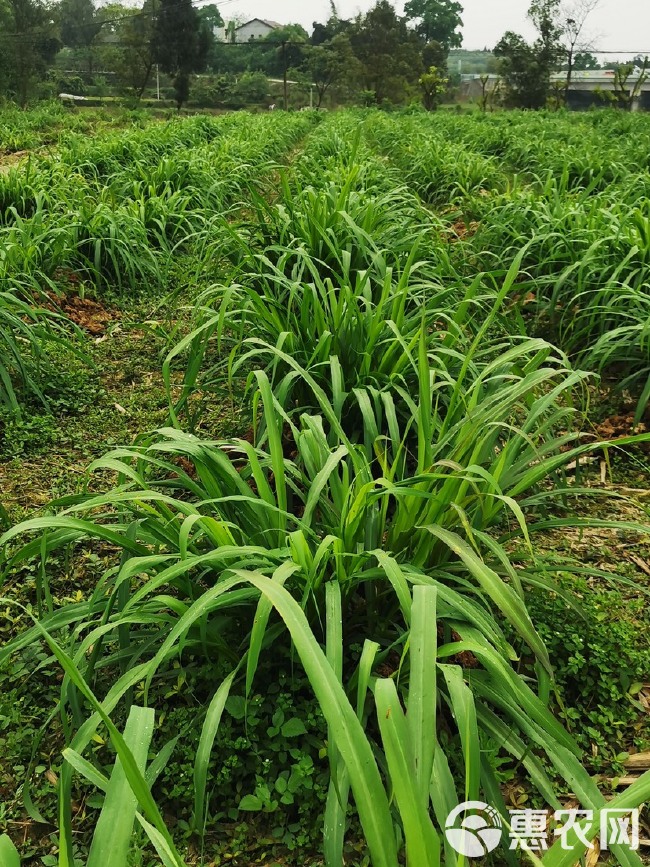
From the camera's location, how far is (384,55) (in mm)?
30422

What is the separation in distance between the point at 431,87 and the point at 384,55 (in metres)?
4.20

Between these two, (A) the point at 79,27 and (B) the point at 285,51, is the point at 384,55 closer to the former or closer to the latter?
(B) the point at 285,51

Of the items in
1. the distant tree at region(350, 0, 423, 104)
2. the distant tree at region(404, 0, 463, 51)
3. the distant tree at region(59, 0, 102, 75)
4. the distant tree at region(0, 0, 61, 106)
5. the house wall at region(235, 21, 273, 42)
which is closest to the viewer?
the distant tree at region(0, 0, 61, 106)

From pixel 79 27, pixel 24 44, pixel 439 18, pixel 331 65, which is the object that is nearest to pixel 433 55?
pixel 331 65

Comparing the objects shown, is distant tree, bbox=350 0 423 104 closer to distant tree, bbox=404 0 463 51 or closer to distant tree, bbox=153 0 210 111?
distant tree, bbox=153 0 210 111

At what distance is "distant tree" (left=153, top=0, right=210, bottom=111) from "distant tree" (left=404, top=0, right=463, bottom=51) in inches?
1427

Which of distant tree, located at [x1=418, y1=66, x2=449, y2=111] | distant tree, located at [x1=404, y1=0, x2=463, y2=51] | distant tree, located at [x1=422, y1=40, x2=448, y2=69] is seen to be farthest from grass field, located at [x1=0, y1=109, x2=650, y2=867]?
distant tree, located at [x1=404, y1=0, x2=463, y2=51]

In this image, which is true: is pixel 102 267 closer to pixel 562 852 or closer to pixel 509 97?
pixel 562 852

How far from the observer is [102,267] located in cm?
366

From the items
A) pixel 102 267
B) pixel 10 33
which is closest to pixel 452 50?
pixel 10 33

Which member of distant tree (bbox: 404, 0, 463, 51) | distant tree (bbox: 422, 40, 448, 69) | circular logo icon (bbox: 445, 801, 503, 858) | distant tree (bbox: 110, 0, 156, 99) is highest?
distant tree (bbox: 404, 0, 463, 51)

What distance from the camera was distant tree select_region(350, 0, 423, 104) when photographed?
30.3 meters

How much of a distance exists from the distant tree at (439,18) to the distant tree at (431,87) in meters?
37.4

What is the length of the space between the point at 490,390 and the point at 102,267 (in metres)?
2.71
